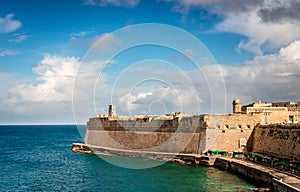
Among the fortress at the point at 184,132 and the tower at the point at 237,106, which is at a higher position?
the tower at the point at 237,106

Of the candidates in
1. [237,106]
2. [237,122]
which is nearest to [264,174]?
[237,122]

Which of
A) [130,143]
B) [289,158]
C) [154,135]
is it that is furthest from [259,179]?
[130,143]

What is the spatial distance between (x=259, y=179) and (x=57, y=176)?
598 inches

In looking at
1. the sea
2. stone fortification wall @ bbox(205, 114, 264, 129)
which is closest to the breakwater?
the sea

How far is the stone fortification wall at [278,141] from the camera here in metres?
23.8

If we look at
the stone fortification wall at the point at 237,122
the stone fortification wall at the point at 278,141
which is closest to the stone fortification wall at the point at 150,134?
the stone fortification wall at the point at 237,122

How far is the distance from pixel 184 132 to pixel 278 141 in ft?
33.4

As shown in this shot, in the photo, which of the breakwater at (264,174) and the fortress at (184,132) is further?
the fortress at (184,132)

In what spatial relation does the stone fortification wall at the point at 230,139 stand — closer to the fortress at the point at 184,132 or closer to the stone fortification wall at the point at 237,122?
the fortress at the point at 184,132

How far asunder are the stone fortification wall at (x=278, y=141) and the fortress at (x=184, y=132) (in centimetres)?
123

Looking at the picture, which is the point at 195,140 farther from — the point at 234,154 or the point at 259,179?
the point at 259,179

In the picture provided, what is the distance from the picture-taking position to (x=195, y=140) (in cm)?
3300

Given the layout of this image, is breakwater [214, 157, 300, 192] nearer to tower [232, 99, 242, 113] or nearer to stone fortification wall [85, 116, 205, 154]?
stone fortification wall [85, 116, 205, 154]

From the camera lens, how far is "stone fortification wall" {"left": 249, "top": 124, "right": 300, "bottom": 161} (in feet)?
78.0
